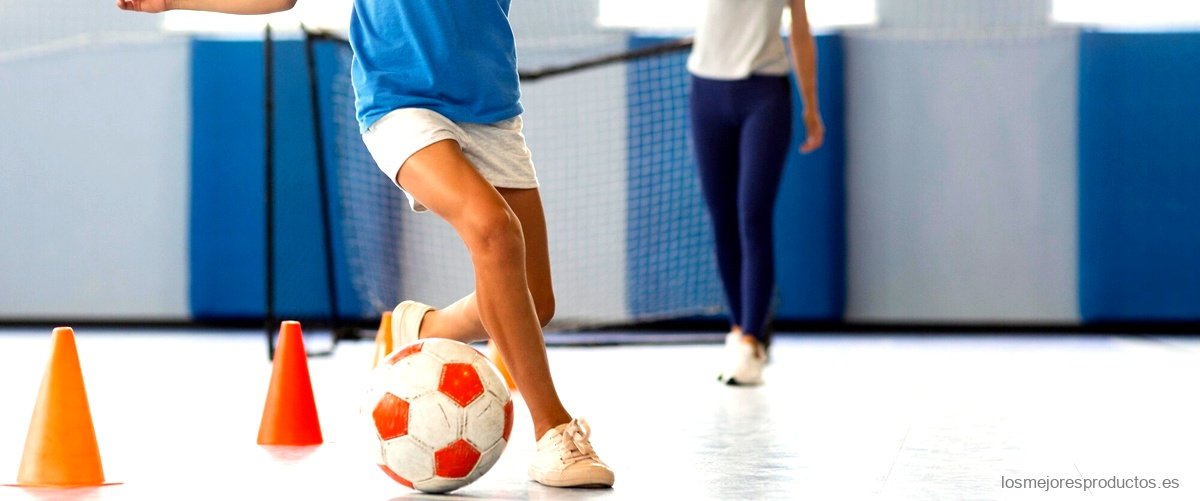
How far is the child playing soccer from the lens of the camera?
2.79 m

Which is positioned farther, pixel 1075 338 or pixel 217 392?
pixel 1075 338

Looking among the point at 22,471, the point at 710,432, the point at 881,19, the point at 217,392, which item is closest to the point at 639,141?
the point at 881,19

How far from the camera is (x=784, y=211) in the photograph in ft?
24.7

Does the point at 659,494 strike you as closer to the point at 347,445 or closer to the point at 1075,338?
the point at 347,445

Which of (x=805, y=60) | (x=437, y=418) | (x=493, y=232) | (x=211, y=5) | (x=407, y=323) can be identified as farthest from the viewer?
(x=805, y=60)

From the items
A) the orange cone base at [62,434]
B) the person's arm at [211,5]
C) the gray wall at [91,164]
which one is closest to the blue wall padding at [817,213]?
the gray wall at [91,164]

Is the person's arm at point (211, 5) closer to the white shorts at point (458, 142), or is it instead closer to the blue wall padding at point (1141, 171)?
the white shorts at point (458, 142)

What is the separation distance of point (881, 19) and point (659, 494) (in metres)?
5.39

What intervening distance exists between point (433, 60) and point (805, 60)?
2.57 meters

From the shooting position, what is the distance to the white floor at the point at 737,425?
2.80 meters

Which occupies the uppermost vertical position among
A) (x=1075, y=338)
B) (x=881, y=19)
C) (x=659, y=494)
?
(x=881, y=19)

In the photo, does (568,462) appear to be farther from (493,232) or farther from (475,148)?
(475,148)

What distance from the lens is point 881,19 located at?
7.56m

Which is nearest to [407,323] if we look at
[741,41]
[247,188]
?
[741,41]
